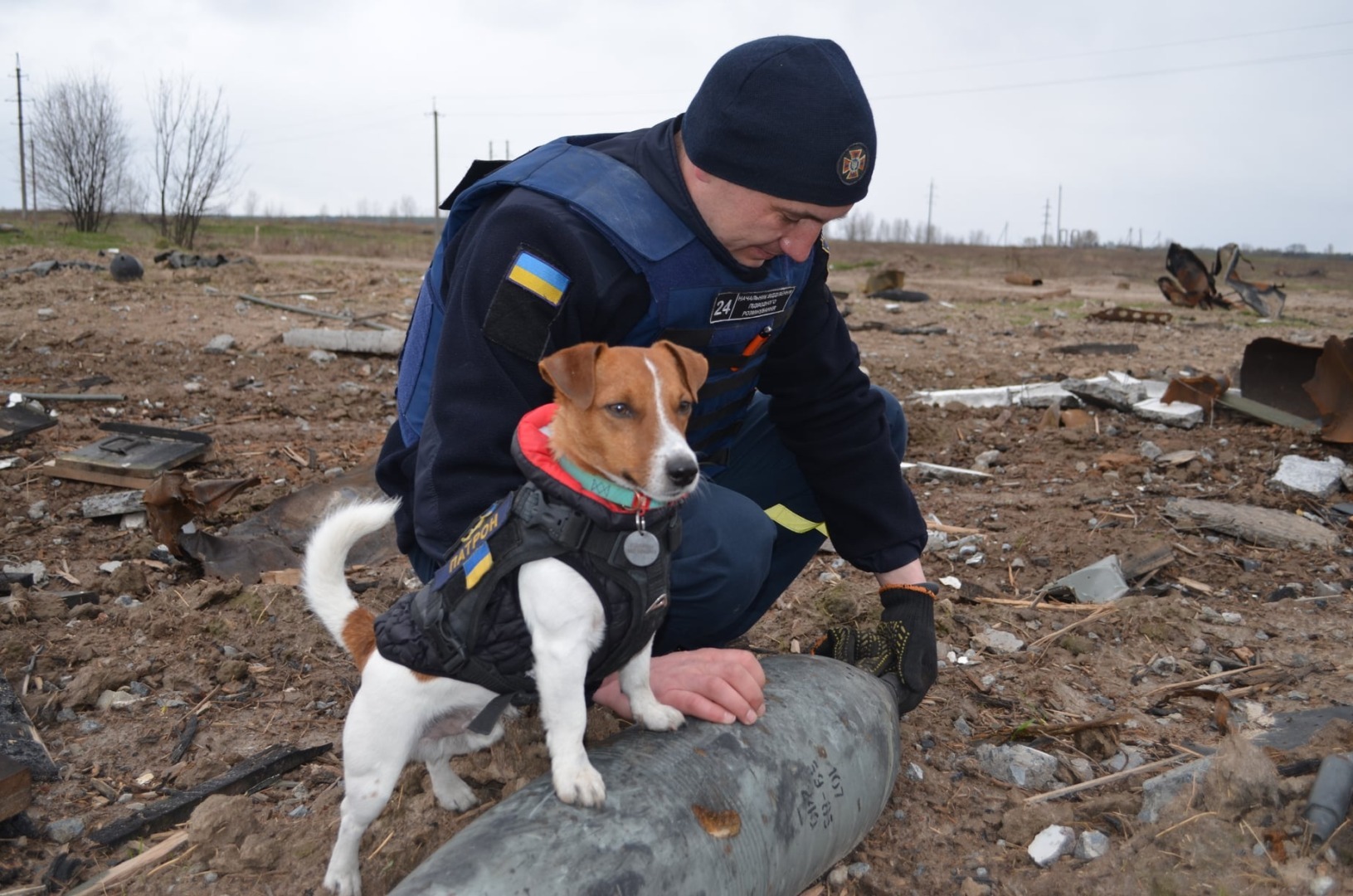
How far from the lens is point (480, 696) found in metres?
2.38

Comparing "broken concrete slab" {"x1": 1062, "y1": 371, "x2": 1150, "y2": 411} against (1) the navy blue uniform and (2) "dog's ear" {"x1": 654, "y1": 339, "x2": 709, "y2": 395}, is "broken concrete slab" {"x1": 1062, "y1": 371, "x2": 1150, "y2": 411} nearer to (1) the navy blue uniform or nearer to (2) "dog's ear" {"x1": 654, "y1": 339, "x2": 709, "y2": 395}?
(1) the navy blue uniform

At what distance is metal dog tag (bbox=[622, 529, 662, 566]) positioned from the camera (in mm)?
2180

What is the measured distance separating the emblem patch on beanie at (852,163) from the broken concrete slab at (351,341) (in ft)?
24.8

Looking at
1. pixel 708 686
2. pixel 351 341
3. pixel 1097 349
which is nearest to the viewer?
pixel 708 686

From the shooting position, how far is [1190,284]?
17.8 meters

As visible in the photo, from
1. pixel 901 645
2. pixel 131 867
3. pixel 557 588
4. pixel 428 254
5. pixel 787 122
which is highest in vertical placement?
pixel 428 254

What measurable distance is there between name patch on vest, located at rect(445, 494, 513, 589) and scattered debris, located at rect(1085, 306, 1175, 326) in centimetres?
1418

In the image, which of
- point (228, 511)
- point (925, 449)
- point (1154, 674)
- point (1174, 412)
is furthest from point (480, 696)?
point (1174, 412)

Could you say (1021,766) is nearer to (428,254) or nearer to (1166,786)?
(1166,786)

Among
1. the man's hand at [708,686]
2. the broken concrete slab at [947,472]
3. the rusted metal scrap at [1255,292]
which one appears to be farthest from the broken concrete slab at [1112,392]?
the rusted metal scrap at [1255,292]

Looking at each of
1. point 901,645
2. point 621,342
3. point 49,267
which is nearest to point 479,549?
point 621,342

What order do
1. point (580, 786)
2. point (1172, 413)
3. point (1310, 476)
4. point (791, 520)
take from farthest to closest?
point (1172, 413) < point (1310, 476) < point (791, 520) < point (580, 786)

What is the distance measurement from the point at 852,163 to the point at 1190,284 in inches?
703

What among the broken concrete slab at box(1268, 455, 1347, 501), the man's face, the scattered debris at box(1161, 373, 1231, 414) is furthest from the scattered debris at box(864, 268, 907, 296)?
the man's face
